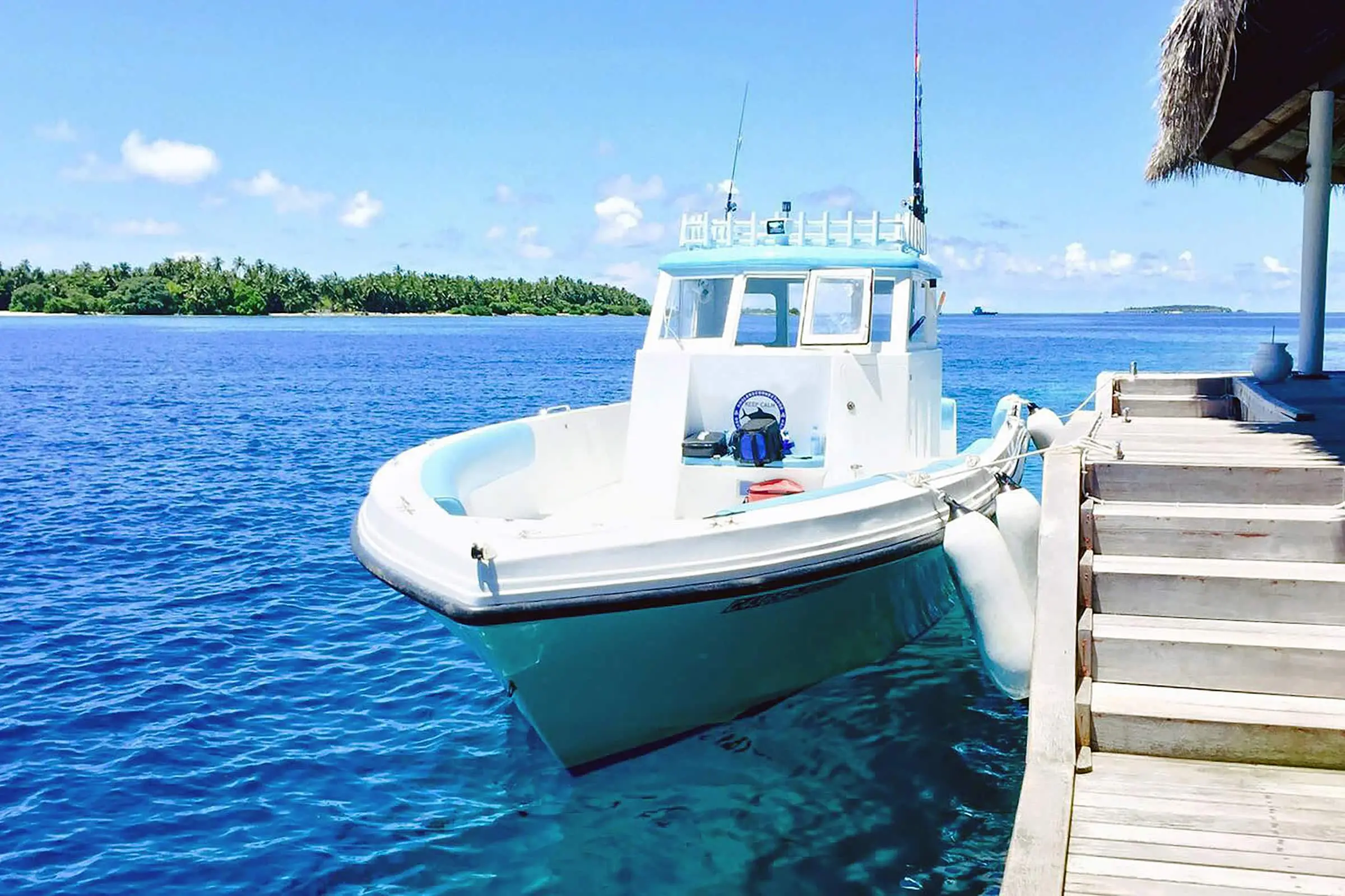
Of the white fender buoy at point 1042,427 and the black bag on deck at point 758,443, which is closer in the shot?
the black bag on deck at point 758,443

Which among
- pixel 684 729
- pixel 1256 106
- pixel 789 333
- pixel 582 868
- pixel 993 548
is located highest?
pixel 1256 106

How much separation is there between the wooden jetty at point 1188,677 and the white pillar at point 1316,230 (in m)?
4.12

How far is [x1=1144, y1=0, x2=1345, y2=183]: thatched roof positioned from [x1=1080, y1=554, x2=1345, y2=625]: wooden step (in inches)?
147

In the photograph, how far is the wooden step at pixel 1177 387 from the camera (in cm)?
974

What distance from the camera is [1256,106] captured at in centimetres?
889

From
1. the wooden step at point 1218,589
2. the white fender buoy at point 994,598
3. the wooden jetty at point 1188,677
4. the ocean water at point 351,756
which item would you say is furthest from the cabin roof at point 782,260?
the wooden step at point 1218,589

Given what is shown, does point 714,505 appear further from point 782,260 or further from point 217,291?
point 217,291

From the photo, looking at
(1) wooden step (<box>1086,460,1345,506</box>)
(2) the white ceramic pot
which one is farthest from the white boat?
(2) the white ceramic pot

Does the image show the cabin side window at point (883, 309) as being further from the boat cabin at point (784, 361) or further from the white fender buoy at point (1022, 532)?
the white fender buoy at point (1022, 532)

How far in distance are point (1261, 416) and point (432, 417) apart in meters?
24.3

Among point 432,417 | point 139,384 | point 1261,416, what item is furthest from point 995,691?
point 139,384

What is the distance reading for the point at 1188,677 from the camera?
196 inches

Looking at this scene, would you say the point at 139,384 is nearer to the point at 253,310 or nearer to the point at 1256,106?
the point at 1256,106

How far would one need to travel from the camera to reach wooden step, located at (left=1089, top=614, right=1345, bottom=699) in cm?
481
